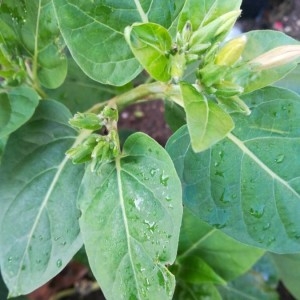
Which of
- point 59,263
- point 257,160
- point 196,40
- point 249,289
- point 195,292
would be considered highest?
point 196,40

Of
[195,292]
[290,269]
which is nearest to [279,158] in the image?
[195,292]

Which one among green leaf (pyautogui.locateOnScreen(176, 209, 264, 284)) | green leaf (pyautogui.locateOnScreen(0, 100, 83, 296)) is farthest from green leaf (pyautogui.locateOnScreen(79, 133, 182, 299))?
green leaf (pyautogui.locateOnScreen(176, 209, 264, 284))

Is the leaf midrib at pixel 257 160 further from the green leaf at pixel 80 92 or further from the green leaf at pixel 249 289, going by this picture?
the green leaf at pixel 249 289

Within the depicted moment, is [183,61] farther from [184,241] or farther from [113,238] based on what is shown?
[184,241]

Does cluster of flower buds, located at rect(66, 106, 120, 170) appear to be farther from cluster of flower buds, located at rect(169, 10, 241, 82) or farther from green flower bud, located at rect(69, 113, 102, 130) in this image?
cluster of flower buds, located at rect(169, 10, 241, 82)

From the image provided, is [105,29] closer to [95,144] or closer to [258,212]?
[95,144]

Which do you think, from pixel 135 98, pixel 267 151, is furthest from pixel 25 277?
pixel 267 151

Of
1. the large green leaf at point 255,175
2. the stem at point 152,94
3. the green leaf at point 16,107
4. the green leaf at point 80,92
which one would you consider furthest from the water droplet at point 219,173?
the green leaf at point 80,92
